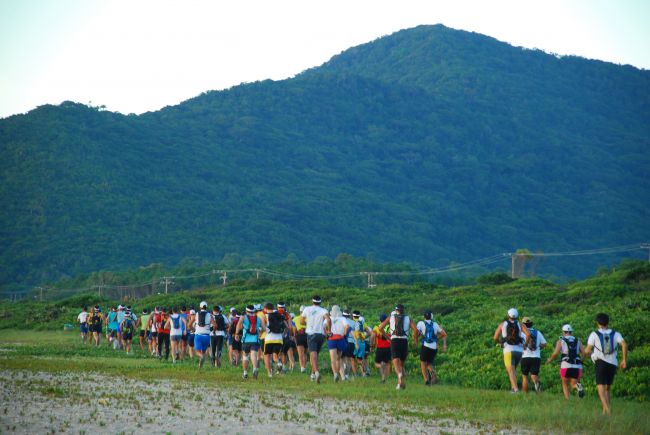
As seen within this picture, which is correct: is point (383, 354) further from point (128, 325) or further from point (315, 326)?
point (128, 325)

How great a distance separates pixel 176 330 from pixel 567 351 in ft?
42.0

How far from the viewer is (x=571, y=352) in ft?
58.0

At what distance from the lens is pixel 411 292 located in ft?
182

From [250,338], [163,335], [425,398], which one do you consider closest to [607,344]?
[425,398]

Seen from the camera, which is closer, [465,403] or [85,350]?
[465,403]

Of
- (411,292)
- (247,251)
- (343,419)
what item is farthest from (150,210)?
(343,419)

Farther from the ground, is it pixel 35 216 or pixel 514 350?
pixel 35 216

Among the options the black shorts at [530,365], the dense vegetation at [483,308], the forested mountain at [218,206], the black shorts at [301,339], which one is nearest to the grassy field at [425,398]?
the black shorts at [530,365]

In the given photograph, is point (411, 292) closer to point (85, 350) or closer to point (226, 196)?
point (85, 350)

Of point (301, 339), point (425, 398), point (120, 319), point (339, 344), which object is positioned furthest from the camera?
point (120, 319)

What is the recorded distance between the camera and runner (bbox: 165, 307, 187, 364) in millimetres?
26641

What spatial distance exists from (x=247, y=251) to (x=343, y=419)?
110 metres

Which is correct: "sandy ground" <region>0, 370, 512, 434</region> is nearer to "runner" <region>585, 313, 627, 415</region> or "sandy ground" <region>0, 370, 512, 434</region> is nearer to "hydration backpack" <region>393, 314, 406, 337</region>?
"runner" <region>585, 313, 627, 415</region>

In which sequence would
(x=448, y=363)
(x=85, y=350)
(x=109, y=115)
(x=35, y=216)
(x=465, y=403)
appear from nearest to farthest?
(x=465, y=403)
(x=448, y=363)
(x=85, y=350)
(x=35, y=216)
(x=109, y=115)
